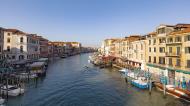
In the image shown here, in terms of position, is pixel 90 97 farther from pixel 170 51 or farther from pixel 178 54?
pixel 170 51

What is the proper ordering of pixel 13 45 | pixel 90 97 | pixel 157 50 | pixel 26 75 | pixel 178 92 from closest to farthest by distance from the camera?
pixel 178 92 < pixel 90 97 < pixel 157 50 < pixel 26 75 < pixel 13 45

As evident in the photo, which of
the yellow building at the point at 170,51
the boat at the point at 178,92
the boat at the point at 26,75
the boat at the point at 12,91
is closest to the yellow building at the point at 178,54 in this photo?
the yellow building at the point at 170,51

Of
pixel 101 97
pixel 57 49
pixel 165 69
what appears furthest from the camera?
pixel 57 49

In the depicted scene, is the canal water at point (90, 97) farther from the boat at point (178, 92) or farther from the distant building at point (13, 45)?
the distant building at point (13, 45)

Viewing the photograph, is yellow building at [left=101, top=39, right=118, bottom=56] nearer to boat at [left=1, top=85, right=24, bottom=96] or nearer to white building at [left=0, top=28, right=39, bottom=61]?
white building at [left=0, top=28, right=39, bottom=61]

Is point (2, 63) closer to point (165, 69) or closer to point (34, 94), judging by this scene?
point (34, 94)

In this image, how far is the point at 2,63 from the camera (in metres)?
55.5

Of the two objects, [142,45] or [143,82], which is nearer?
[143,82]

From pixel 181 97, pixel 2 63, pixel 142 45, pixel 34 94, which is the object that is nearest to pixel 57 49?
pixel 2 63

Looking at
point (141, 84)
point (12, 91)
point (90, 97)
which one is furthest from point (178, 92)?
point (12, 91)

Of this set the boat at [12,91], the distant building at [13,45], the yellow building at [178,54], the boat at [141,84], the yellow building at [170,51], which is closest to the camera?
the boat at [12,91]

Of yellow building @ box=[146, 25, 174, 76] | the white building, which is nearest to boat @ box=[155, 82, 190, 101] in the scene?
yellow building @ box=[146, 25, 174, 76]

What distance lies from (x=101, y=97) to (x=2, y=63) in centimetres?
3955

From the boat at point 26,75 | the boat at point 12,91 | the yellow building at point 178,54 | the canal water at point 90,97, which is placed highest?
the yellow building at point 178,54
